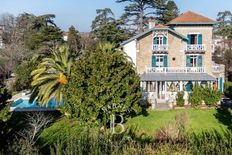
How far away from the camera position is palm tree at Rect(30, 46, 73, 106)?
95.6 ft

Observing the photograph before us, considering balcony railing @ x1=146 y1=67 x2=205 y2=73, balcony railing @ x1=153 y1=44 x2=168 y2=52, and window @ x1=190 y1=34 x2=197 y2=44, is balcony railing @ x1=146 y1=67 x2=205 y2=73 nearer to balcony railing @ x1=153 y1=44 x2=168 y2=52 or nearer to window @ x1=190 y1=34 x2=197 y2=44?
balcony railing @ x1=153 y1=44 x2=168 y2=52

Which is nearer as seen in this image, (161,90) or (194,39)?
(161,90)

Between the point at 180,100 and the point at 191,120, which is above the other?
the point at 180,100

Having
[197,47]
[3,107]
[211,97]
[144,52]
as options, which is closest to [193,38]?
[197,47]

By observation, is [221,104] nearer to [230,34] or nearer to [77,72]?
[77,72]

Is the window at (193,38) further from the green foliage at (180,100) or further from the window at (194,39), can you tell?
the green foliage at (180,100)

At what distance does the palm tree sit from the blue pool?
0.84m

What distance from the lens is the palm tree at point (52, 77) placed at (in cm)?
2912

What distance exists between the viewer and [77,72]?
23594 millimetres

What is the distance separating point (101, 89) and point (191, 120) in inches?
300

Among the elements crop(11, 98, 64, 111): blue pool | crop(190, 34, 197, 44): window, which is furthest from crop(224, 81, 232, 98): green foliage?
crop(11, 98, 64, 111): blue pool

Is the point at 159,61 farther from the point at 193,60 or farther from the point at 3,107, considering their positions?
the point at 3,107

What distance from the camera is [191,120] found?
25.4m

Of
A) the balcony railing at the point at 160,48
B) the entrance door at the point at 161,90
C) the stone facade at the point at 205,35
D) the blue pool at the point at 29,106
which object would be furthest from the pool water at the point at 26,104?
the stone facade at the point at 205,35
